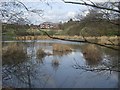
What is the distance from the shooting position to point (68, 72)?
4.05m

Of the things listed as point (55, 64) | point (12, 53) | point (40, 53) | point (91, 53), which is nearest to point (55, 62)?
point (55, 64)

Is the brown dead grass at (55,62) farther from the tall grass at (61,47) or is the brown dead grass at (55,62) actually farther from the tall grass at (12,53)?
the tall grass at (12,53)

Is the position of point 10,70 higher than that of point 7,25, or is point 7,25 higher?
point 7,25

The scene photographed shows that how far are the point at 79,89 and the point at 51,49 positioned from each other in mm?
772

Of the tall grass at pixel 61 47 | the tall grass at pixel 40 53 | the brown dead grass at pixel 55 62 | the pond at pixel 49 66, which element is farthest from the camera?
the brown dead grass at pixel 55 62

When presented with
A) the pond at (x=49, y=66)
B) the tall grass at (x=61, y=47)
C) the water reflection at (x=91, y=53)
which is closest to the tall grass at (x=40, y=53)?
the pond at (x=49, y=66)

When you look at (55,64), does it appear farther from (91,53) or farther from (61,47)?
(91,53)

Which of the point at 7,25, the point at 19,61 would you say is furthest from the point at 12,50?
the point at 7,25

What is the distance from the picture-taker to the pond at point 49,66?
329cm

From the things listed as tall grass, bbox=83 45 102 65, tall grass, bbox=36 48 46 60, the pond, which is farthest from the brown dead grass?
tall grass, bbox=83 45 102 65

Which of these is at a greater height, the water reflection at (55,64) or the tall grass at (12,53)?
the tall grass at (12,53)

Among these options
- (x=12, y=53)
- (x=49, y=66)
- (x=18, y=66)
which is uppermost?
(x=12, y=53)

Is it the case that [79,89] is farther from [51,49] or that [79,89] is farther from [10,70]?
[10,70]

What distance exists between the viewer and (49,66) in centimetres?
415
